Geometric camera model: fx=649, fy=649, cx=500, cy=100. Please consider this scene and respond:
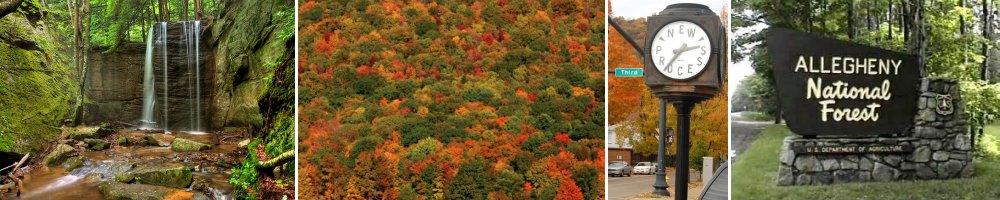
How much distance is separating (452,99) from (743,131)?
2.56m

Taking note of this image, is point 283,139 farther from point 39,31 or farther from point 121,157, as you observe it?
point 39,31

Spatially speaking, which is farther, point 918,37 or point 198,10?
point 198,10

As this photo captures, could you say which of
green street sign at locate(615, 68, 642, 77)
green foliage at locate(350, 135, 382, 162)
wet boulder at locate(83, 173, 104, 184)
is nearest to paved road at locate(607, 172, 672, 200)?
green street sign at locate(615, 68, 642, 77)

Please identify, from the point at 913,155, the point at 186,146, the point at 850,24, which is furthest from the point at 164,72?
the point at 913,155

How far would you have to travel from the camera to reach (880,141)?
5.64 metres

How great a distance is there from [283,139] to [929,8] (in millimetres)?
6081

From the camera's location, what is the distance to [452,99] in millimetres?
5938

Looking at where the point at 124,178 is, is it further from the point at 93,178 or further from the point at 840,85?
the point at 840,85

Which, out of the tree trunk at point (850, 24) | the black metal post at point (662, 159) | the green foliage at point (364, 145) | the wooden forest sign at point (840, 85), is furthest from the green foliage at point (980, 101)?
the green foliage at point (364, 145)

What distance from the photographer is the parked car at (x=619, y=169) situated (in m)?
5.67

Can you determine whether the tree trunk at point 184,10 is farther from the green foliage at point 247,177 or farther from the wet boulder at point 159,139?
the green foliage at point 247,177

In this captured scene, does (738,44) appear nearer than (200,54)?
Yes

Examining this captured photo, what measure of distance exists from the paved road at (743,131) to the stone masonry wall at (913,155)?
0.90 feet

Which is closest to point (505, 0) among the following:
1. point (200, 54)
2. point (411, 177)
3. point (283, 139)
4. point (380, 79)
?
point (380, 79)
